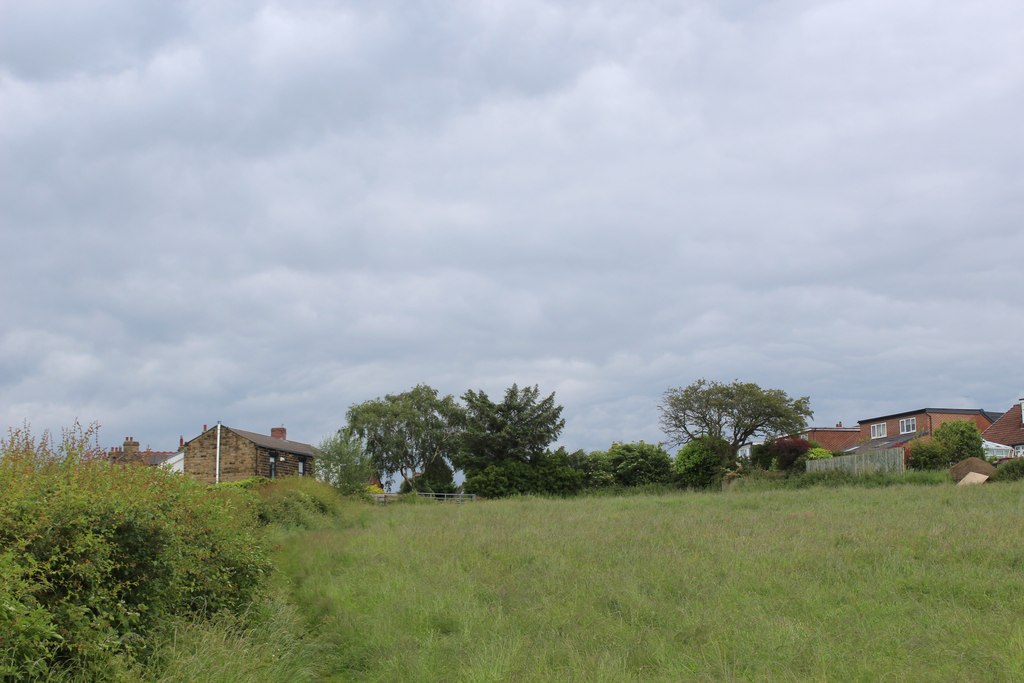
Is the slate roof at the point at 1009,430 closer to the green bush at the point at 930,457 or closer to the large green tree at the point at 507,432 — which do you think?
the green bush at the point at 930,457

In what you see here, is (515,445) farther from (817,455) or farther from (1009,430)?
(1009,430)

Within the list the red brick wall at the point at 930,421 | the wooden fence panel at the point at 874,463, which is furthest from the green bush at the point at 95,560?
the red brick wall at the point at 930,421

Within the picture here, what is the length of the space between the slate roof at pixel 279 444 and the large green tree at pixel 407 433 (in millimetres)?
5408

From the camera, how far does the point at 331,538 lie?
65.6 ft

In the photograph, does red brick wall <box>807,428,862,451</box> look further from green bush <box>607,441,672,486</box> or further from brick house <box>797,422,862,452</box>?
green bush <box>607,441,672,486</box>

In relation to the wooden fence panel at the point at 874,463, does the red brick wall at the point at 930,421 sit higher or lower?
higher

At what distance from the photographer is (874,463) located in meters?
37.3

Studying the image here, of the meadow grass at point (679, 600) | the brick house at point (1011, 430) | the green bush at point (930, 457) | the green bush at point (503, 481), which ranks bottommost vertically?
the meadow grass at point (679, 600)

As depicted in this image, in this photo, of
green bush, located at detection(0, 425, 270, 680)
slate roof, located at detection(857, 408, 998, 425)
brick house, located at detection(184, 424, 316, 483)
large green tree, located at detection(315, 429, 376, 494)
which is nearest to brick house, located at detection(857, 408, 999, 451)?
slate roof, located at detection(857, 408, 998, 425)

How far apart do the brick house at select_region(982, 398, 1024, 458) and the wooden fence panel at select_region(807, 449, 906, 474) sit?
66.8 ft

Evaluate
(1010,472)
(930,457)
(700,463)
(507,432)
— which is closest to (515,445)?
(507,432)

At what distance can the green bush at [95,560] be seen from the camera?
6.02 m

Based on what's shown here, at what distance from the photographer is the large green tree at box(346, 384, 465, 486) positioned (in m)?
68.8

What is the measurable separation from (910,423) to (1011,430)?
8495 mm
